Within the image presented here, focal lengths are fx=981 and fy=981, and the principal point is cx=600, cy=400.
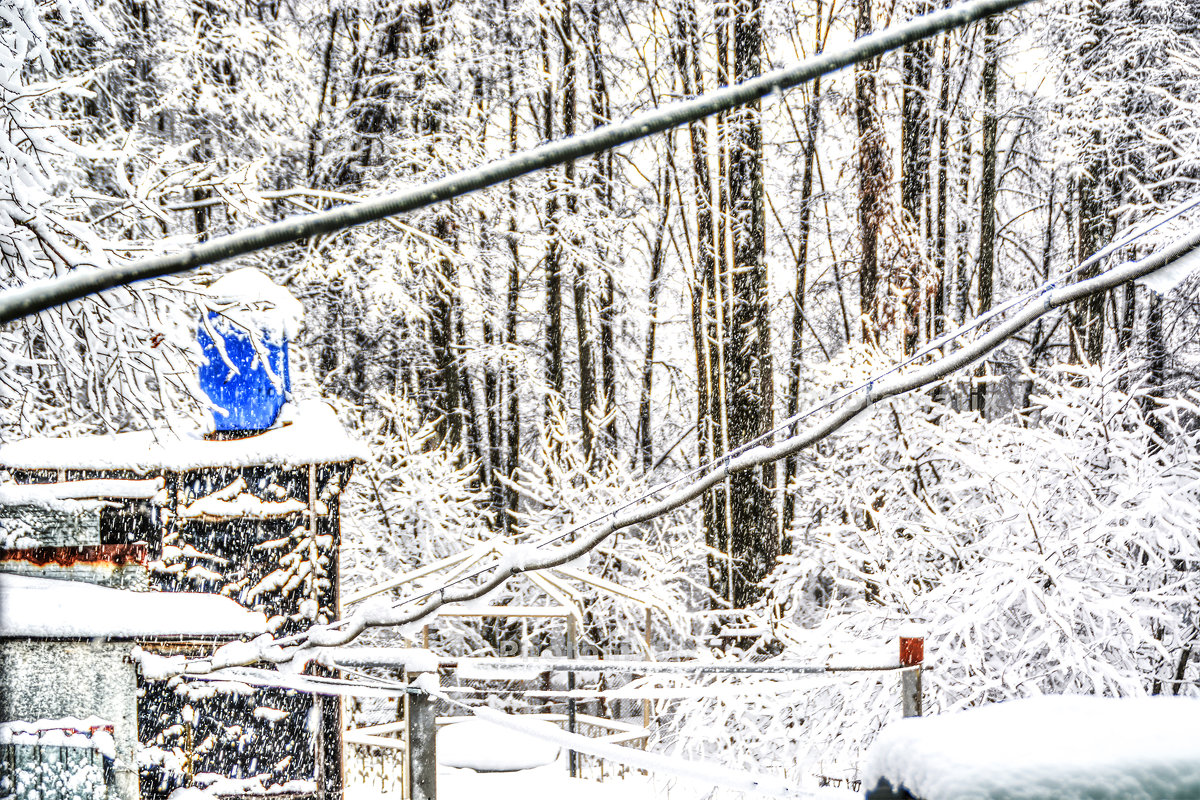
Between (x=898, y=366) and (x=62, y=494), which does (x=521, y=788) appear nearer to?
(x=62, y=494)

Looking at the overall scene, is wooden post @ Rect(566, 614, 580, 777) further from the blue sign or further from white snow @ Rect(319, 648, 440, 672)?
white snow @ Rect(319, 648, 440, 672)

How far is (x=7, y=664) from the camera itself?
2.58 metres

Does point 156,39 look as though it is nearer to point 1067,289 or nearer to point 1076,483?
point 1076,483

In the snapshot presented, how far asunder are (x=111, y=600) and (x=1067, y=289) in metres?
2.50

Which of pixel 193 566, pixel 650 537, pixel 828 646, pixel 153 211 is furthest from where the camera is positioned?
pixel 650 537

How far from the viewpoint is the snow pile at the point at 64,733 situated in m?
2.55

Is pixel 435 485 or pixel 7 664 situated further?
pixel 435 485

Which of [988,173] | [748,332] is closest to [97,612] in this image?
[748,332]

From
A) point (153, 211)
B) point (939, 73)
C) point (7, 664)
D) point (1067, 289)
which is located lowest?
point (7, 664)

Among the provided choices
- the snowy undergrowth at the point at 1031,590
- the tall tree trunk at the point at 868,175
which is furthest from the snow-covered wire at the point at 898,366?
the tall tree trunk at the point at 868,175

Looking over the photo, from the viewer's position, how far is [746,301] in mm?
12062

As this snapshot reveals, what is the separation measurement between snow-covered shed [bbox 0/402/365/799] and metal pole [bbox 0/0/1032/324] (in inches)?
80.4

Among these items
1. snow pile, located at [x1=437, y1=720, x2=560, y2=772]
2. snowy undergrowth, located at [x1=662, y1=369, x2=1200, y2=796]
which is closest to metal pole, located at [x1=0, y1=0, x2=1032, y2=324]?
snowy undergrowth, located at [x1=662, y1=369, x2=1200, y2=796]

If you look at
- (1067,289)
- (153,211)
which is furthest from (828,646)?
(1067,289)
